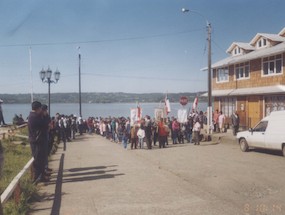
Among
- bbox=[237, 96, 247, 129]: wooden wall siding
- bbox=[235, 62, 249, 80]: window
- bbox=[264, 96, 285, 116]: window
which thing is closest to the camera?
bbox=[264, 96, 285, 116]: window

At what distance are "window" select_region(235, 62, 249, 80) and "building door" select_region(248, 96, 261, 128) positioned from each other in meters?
2.45

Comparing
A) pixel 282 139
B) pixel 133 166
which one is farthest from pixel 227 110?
pixel 133 166

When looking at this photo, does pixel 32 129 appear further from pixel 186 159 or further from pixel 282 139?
pixel 282 139

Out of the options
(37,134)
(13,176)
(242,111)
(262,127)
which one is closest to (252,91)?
(242,111)

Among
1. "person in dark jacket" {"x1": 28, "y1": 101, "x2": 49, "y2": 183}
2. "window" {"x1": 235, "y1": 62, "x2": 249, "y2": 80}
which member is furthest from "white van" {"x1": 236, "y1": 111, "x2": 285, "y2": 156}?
"window" {"x1": 235, "y1": 62, "x2": 249, "y2": 80}

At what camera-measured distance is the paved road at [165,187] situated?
7492mm

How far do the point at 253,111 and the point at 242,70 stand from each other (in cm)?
420

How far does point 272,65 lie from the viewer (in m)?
27.4

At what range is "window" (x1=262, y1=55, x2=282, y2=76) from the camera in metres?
26.7

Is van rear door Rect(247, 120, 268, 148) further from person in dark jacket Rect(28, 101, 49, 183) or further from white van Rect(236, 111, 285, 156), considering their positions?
person in dark jacket Rect(28, 101, 49, 183)

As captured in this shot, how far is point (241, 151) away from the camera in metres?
18.5

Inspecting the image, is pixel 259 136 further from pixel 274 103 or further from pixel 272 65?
pixel 272 65

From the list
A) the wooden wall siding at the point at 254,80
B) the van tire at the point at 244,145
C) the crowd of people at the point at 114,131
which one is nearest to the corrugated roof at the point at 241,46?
the wooden wall siding at the point at 254,80

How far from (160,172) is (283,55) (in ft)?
58.1
